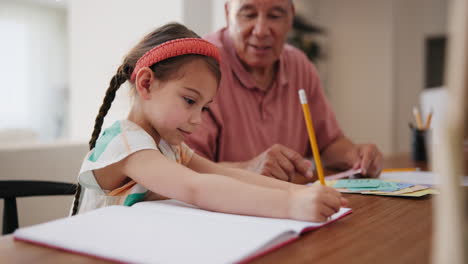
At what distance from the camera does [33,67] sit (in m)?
9.08

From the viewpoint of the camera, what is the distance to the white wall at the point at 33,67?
8594mm

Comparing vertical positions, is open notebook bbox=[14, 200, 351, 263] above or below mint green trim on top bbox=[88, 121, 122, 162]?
below

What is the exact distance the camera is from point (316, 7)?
19.8 feet

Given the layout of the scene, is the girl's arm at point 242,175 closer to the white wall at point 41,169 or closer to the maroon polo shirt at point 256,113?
the maroon polo shirt at point 256,113

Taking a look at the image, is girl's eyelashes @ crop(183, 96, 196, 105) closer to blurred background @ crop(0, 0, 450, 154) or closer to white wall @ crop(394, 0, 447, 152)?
blurred background @ crop(0, 0, 450, 154)

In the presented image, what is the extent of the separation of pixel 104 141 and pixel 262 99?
0.88 meters

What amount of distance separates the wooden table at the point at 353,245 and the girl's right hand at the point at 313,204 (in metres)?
0.02

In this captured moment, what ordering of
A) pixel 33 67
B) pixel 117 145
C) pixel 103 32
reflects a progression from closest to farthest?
1. pixel 117 145
2. pixel 103 32
3. pixel 33 67

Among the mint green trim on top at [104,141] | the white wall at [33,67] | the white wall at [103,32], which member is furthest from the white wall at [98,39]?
the white wall at [33,67]

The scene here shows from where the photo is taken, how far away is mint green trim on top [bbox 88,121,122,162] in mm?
862

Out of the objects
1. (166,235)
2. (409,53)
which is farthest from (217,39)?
(409,53)

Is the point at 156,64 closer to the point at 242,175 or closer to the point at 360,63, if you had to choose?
the point at 242,175

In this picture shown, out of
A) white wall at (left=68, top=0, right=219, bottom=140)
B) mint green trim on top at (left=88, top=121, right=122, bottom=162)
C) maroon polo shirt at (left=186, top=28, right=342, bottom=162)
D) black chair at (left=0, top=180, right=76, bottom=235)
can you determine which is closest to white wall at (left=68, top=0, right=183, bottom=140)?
white wall at (left=68, top=0, right=219, bottom=140)

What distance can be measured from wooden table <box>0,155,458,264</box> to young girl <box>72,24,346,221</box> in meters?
0.05
